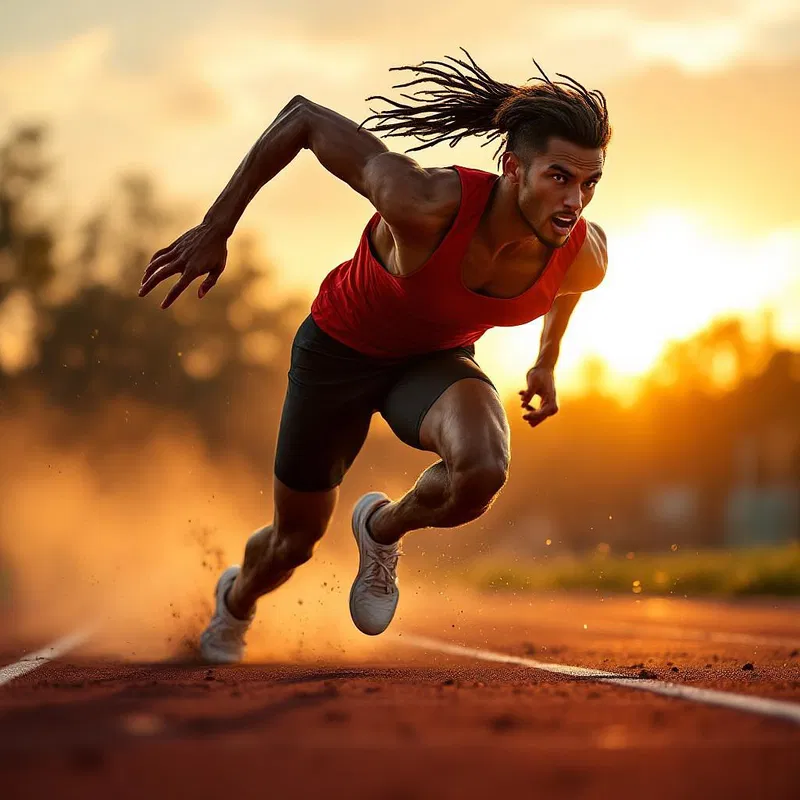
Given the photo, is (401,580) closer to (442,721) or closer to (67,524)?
(67,524)

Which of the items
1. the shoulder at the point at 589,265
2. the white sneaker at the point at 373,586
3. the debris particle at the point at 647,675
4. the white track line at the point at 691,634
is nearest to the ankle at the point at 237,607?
the white sneaker at the point at 373,586

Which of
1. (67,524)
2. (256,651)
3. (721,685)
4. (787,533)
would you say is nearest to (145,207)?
(787,533)

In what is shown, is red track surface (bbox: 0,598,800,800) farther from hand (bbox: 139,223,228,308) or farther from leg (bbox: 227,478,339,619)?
hand (bbox: 139,223,228,308)

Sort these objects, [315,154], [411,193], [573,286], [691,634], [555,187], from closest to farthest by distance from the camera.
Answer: [411,193] → [555,187] → [315,154] → [573,286] → [691,634]

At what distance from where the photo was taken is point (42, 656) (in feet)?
24.7

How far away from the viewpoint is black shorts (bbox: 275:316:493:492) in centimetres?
584

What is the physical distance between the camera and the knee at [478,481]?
5375 mm

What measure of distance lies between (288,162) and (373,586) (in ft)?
6.74

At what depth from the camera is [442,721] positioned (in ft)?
12.1

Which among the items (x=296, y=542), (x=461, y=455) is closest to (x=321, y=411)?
(x=296, y=542)

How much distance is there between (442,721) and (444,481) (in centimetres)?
200

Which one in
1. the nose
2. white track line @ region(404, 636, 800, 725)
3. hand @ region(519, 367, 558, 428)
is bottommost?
white track line @ region(404, 636, 800, 725)

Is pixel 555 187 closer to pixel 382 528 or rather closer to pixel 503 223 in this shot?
pixel 503 223

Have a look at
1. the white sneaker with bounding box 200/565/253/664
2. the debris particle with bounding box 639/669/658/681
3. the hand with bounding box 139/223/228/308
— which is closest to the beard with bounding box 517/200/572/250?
the hand with bounding box 139/223/228/308
